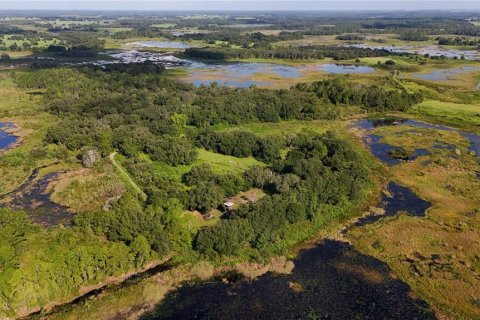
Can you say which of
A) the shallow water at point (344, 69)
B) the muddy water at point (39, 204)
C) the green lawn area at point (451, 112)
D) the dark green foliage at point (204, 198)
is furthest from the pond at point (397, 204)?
the shallow water at point (344, 69)

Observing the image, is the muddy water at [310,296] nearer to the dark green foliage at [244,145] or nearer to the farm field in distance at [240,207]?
the farm field in distance at [240,207]

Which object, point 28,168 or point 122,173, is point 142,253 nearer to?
point 122,173

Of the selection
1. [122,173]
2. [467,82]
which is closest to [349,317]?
[122,173]

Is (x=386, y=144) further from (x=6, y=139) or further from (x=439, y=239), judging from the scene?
(x=6, y=139)

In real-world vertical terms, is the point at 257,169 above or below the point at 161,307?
above

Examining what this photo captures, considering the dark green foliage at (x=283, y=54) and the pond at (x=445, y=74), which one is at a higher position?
the dark green foliage at (x=283, y=54)

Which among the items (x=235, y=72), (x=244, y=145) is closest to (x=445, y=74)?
(x=235, y=72)
